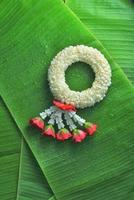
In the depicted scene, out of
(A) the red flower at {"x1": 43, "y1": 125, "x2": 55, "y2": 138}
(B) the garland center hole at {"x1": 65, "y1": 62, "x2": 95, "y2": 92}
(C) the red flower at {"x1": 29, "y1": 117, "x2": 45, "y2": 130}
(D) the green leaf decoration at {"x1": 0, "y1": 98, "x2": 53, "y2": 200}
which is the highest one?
(B) the garland center hole at {"x1": 65, "y1": 62, "x2": 95, "y2": 92}

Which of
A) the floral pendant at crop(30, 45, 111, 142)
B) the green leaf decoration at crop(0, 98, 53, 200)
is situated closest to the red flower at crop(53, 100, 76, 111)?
the floral pendant at crop(30, 45, 111, 142)

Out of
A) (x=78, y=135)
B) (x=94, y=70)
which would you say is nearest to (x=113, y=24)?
(x=94, y=70)

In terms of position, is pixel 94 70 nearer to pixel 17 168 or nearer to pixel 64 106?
pixel 64 106

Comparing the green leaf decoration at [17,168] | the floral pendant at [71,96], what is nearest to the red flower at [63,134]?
the floral pendant at [71,96]

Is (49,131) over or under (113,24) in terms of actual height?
under

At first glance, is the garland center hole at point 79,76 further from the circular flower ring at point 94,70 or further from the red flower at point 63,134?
the red flower at point 63,134

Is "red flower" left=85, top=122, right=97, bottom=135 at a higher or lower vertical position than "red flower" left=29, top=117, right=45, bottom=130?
lower

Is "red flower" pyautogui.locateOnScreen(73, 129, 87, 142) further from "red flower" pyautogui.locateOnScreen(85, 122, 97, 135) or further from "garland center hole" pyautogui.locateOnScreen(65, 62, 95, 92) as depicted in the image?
"garland center hole" pyautogui.locateOnScreen(65, 62, 95, 92)
